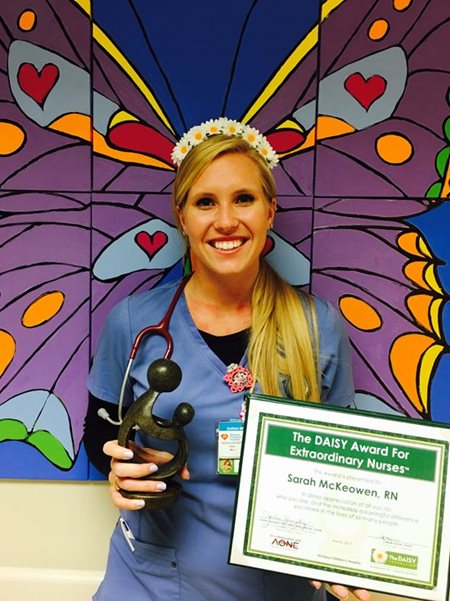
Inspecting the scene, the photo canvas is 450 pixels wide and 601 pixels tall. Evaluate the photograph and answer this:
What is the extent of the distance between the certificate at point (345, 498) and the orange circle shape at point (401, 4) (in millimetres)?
899

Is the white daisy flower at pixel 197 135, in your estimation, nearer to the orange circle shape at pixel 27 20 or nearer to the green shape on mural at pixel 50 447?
the orange circle shape at pixel 27 20

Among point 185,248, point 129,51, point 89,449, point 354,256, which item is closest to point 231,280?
point 185,248

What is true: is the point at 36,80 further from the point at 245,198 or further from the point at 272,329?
the point at 272,329

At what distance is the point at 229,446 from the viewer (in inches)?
38.4

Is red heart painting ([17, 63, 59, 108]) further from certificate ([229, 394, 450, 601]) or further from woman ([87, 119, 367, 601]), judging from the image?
certificate ([229, 394, 450, 601])

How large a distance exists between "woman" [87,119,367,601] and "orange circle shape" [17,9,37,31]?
491 millimetres

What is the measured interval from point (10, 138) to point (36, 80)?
0.48 feet

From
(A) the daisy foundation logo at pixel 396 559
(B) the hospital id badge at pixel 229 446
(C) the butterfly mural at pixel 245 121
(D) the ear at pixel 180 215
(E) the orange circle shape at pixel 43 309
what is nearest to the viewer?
(A) the daisy foundation logo at pixel 396 559

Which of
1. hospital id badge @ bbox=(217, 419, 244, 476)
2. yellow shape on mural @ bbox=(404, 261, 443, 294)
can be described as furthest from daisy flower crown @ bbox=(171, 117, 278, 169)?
hospital id badge @ bbox=(217, 419, 244, 476)

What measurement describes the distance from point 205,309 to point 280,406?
0.31 metres

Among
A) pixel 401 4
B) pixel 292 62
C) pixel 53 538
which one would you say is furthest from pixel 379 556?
pixel 401 4

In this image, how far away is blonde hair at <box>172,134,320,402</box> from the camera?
1005 millimetres

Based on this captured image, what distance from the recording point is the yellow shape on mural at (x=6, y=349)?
4.23ft

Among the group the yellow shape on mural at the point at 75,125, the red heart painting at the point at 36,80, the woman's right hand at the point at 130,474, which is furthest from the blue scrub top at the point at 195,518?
the red heart painting at the point at 36,80
